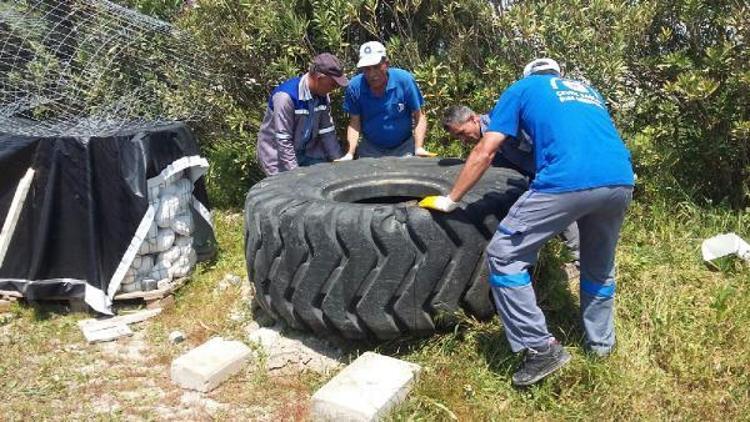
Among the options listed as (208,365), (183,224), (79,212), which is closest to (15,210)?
(79,212)

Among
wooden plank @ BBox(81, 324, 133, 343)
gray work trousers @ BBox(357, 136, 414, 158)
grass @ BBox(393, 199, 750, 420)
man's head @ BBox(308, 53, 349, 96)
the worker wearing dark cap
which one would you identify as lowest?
grass @ BBox(393, 199, 750, 420)

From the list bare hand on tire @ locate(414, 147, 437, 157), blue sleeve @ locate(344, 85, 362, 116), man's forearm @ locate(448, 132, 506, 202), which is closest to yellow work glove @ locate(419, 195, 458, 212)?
man's forearm @ locate(448, 132, 506, 202)

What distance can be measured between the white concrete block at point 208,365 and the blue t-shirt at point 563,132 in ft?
5.89

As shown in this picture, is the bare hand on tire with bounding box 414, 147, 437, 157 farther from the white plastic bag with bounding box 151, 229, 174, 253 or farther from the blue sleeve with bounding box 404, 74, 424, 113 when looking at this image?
the white plastic bag with bounding box 151, 229, 174, 253

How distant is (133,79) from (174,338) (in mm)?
3096

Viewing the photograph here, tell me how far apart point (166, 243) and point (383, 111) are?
179cm

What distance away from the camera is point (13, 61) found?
238 inches

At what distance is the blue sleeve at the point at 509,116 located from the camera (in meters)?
3.14

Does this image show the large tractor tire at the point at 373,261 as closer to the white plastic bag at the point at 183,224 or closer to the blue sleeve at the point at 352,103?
the white plastic bag at the point at 183,224

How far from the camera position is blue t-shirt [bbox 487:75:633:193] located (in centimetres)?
300

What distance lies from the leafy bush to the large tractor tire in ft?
5.20

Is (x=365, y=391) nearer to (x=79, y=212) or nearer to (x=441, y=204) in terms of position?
Answer: (x=441, y=204)

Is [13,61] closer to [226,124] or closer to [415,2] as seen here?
[226,124]

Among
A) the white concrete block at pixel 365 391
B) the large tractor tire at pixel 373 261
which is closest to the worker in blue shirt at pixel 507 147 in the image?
the large tractor tire at pixel 373 261
